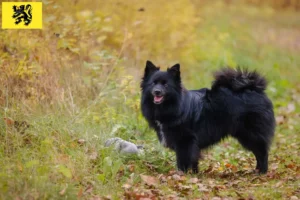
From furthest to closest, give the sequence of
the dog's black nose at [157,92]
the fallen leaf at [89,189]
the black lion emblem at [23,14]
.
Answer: the black lion emblem at [23,14] → the dog's black nose at [157,92] → the fallen leaf at [89,189]

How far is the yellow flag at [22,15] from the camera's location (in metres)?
7.36

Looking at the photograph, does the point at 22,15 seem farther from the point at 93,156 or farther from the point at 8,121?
the point at 93,156

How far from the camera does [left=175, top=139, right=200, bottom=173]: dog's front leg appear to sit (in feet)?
21.2

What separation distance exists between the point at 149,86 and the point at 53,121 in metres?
1.31

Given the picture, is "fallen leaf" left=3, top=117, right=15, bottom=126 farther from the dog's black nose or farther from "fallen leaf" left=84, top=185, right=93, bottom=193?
the dog's black nose

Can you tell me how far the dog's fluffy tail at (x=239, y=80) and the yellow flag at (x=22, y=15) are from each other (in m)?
2.92

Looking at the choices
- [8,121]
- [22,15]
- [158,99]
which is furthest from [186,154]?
[22,15]

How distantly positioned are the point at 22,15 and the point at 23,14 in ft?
0.09

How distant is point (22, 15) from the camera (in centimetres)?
763

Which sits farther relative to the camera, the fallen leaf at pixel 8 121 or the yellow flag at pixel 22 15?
the yellow flag at pixel 22 15

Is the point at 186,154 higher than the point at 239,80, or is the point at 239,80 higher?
the point at 239,80

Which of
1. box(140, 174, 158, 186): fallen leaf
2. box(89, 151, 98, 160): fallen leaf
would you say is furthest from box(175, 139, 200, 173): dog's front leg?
box(89, 151, 98, 160): fallen leaf

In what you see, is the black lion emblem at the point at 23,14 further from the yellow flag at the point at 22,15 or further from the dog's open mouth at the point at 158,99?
the dog's open mouth at the point at 158,99

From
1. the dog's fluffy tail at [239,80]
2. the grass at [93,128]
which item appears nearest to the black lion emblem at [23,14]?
the grass at [93,128]
